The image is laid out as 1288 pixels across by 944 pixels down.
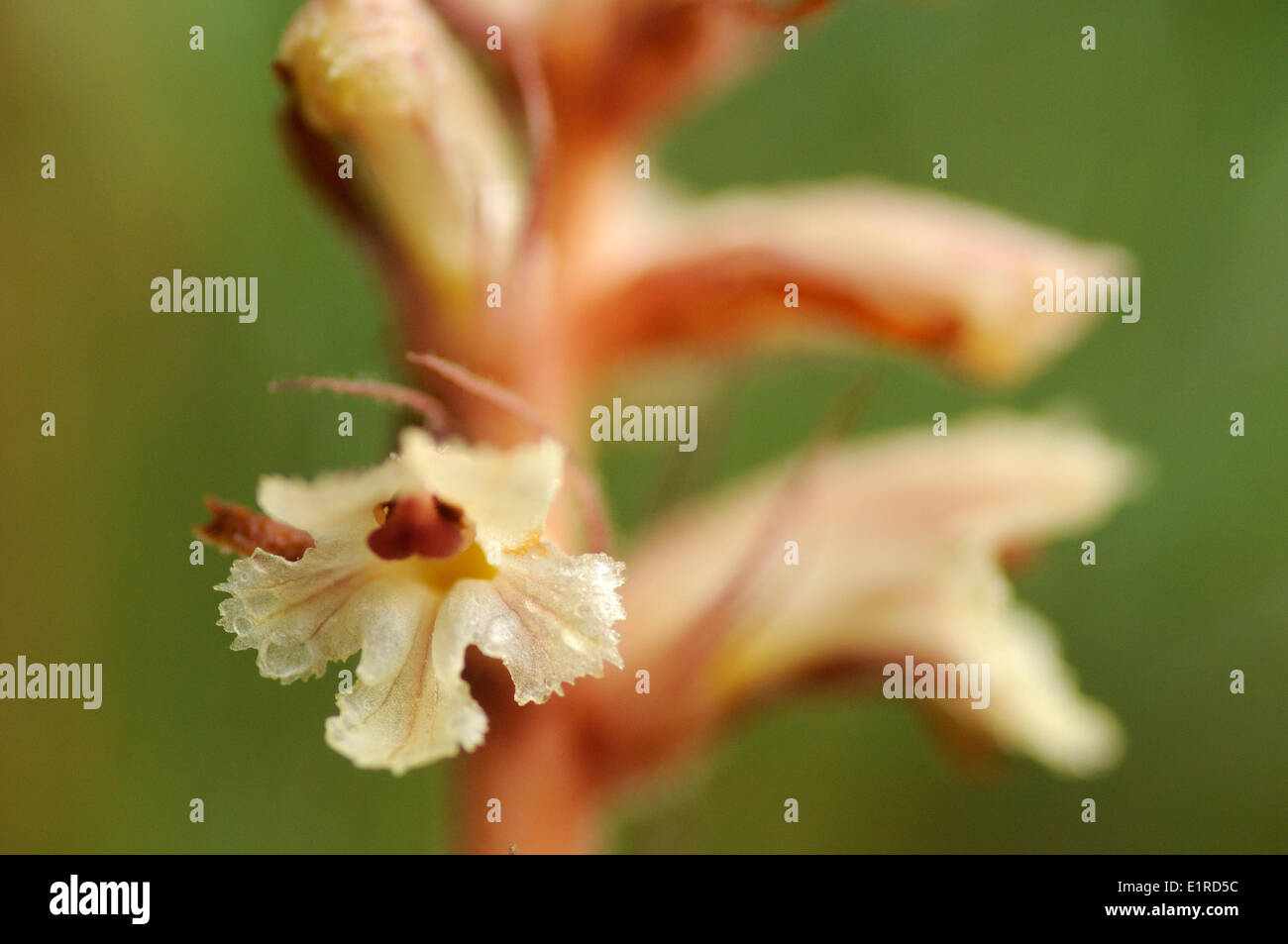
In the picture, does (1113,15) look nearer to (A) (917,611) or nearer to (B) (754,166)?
(B) (754,166)

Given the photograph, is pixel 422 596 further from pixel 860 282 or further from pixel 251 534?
pixel 860 282

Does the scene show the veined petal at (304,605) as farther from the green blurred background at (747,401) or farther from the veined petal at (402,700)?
the green blurred background at (747,401)

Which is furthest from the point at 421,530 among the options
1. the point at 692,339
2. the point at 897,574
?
the point at 897,574

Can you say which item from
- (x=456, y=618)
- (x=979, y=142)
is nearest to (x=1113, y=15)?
(x=979, y=142)

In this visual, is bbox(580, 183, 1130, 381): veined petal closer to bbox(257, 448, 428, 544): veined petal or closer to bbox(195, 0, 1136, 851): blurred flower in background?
bbox(195, 0, 1136, 851): blurred flower in background

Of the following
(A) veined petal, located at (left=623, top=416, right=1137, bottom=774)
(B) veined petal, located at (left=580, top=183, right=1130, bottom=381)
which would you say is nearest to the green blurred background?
(A) veined petal, located at (left=623, top=416, right=1137, bottom=774)

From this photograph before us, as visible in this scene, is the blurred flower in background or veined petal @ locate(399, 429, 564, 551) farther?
the blurred flower in background
